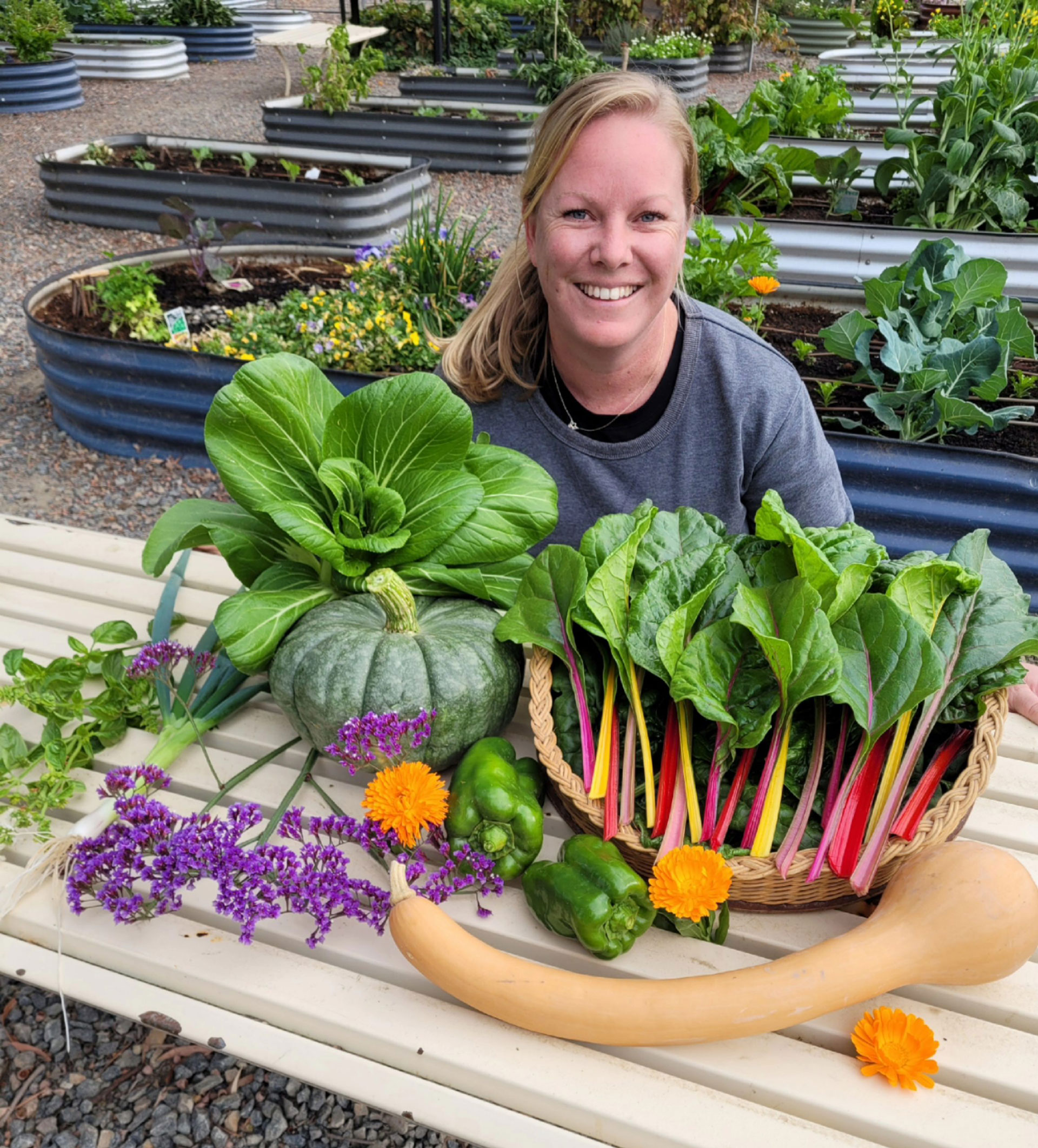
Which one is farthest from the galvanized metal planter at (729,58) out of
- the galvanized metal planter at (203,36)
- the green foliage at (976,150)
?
the green foliage at (976,150)

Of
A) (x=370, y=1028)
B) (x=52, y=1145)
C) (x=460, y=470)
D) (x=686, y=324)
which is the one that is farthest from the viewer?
(x=686, y=324)

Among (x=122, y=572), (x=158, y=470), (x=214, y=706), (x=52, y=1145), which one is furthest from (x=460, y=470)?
(x=158, y=470)

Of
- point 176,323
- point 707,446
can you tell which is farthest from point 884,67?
point 707,446

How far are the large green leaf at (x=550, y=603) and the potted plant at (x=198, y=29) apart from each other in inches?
569

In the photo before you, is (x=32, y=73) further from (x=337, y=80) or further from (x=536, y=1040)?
(x=536, y=1040)

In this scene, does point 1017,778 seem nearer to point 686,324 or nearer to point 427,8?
point 686,324

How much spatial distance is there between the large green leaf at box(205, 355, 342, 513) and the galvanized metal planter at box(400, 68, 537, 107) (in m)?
8.58

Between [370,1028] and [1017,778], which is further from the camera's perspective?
[1017,778]

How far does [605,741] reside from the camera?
1.31 meters

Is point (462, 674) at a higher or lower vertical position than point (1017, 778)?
higher

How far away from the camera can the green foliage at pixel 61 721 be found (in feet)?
4.62

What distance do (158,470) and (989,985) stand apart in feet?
11.7

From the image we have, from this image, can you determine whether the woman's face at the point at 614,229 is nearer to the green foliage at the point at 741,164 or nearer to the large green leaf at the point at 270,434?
the large green leaf at the point at 270,434

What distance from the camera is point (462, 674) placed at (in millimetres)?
1382
